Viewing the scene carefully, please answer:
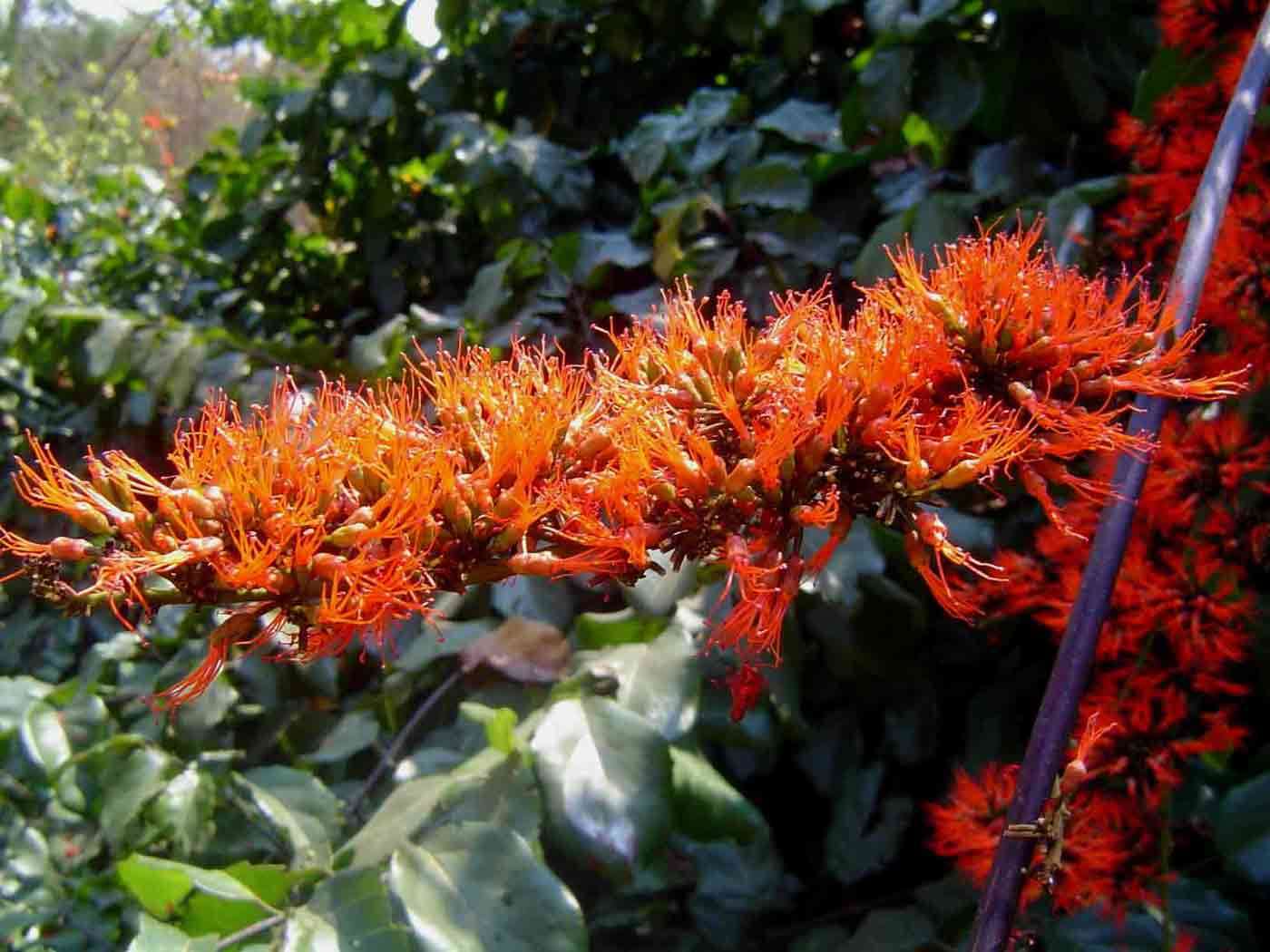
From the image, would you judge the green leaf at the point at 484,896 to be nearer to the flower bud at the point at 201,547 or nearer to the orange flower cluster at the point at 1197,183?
the flower bud at the point at 201,547

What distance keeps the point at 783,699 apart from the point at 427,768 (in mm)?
438

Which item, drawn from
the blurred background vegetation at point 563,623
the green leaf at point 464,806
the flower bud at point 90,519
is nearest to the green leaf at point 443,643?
the blurred background vegetation at point 563,623

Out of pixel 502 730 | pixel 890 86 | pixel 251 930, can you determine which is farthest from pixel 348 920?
pixel 890 86

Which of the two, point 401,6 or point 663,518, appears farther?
point 401,6

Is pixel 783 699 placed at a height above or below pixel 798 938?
above

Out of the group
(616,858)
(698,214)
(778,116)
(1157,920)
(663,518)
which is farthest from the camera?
(778,116)

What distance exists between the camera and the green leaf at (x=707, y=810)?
1.06m

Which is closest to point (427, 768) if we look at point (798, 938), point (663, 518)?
point (798, 938)

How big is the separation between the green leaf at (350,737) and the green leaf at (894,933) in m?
0.66

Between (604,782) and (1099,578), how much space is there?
47 centimetres

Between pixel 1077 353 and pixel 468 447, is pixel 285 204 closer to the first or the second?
pixel 468 447

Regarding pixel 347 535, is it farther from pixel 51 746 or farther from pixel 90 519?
pixel 51 746

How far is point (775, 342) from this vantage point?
0.72 metres

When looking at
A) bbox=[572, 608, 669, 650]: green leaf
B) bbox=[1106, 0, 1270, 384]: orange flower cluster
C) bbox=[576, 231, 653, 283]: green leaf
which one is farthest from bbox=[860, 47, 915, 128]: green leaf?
bbox=[572, 608, 669, 650]: green leaf
